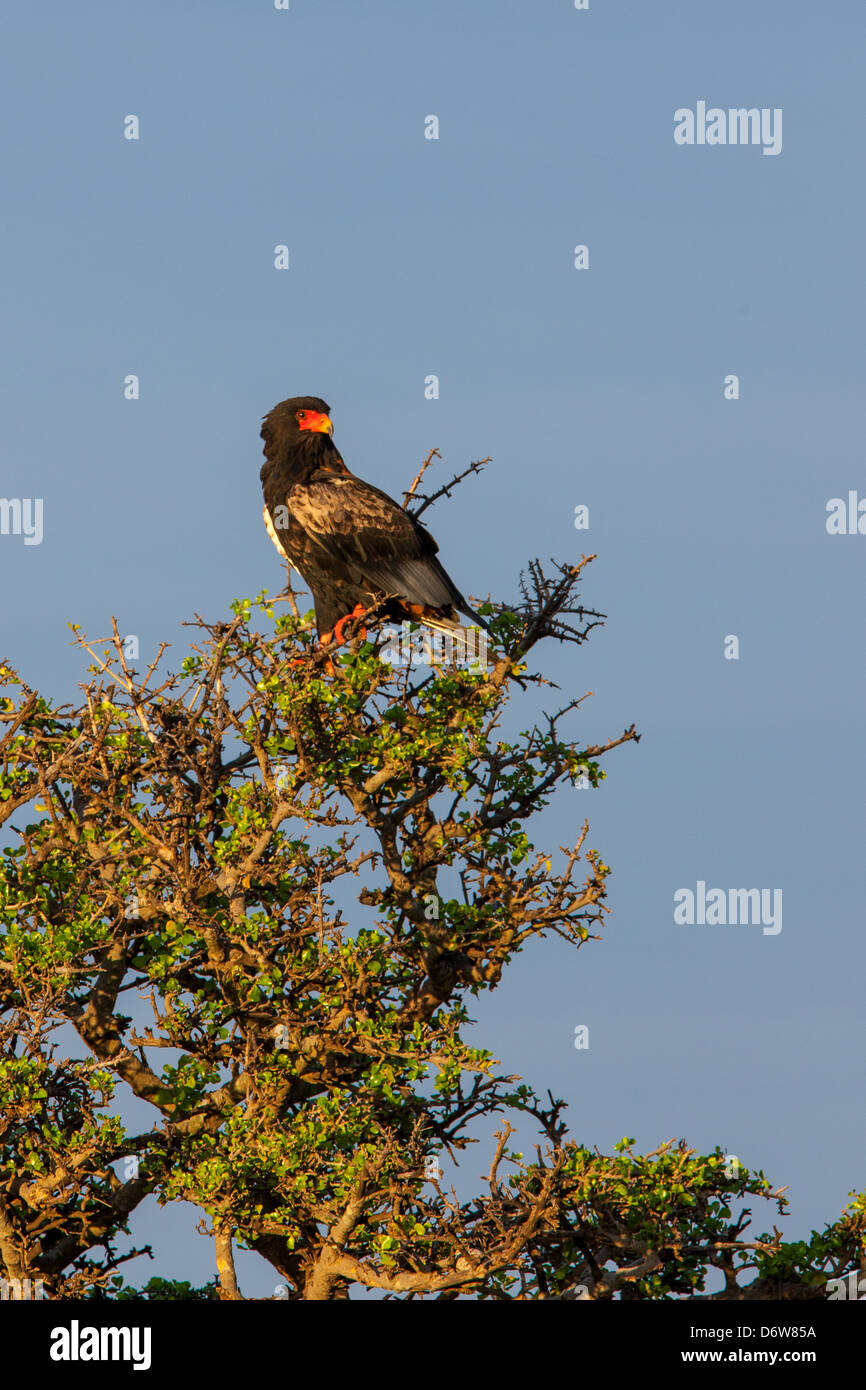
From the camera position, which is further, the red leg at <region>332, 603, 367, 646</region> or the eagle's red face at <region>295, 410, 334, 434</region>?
the eagle's red face at <region>295, 410, 334, 434</region>

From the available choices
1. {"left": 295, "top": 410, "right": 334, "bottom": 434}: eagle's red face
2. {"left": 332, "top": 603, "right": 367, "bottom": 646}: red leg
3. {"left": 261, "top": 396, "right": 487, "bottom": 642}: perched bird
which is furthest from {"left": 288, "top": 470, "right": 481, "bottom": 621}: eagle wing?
{"left": 295, "top": 410, "right": 334, "bottom": 434}: eagle's red face

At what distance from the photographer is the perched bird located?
15.4 meters

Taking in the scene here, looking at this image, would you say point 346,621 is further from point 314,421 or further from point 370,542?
point 314,421

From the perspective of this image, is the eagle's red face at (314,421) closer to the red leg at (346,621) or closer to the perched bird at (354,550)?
the perched bird at (354,550)

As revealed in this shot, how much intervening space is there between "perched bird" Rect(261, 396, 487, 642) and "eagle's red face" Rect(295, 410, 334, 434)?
41 cm

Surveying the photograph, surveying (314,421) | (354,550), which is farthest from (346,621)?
(314,421)

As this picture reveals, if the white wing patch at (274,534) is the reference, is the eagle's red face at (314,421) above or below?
above

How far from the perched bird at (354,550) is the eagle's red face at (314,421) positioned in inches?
16.1

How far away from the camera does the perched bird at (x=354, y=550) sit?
15375 mm

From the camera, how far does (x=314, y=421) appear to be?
1642cm

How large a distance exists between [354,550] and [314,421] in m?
1.77

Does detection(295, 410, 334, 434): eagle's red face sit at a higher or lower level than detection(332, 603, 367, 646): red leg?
higher

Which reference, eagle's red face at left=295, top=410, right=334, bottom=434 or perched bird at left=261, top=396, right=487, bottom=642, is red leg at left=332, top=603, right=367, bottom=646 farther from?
eagle's red face at left=295, top=410, right=334, bottom=434

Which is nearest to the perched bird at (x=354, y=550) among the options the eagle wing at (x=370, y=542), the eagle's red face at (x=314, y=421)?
the eagle wing at (x=370, y=542)
